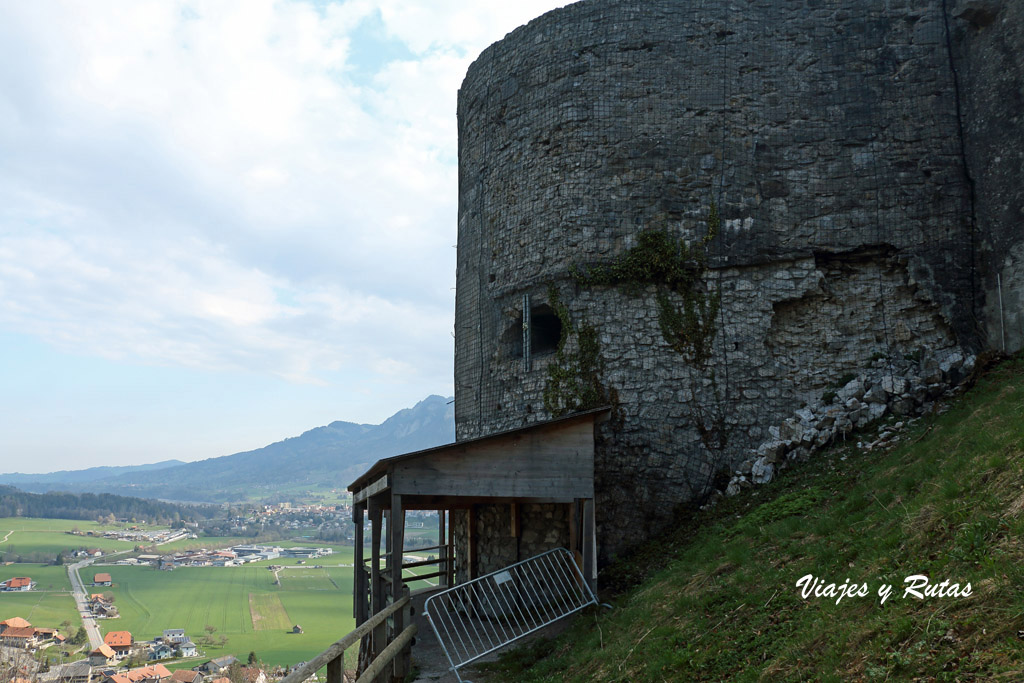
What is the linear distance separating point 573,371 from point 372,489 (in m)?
3.38

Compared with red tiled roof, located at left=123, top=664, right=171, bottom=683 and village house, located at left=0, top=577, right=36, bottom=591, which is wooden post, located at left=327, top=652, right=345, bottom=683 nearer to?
red tiled roof, located at left=123, top=664, right=171, bottom=683

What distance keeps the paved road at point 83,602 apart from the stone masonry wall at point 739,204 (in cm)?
3653

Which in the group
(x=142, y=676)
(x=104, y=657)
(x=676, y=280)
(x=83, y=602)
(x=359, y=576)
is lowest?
(x=83, y=602)

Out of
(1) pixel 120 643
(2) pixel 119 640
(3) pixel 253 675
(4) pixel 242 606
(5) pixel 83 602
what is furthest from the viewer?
(4) pixel 242 606

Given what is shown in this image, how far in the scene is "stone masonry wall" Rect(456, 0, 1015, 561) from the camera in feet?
32.7

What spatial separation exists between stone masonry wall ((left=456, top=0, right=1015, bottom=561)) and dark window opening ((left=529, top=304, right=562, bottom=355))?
373 millimetres

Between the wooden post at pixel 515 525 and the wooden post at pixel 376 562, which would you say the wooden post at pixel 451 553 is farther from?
the wooden post at pixel 376 562

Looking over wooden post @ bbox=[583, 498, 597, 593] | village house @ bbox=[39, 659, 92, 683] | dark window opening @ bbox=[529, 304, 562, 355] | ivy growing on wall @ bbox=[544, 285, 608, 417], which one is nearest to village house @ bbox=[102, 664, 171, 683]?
village house @ bbox=[39, 659, 92, 683]

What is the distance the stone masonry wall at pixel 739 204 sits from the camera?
392 inches

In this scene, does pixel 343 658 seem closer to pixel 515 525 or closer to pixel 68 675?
pixel 515 525

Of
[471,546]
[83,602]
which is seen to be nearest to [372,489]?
[471,546]

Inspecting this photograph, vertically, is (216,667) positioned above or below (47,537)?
below

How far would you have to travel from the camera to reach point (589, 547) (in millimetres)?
8547

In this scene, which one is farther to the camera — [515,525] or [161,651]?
[161,651]
